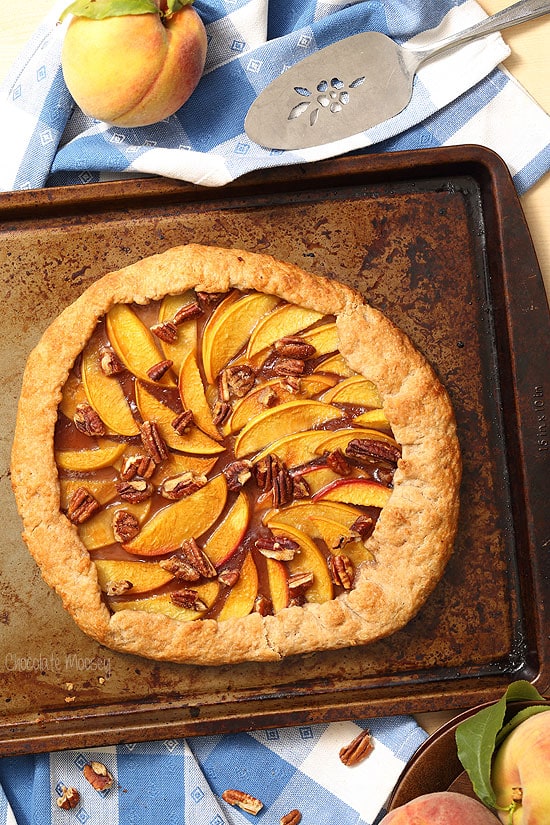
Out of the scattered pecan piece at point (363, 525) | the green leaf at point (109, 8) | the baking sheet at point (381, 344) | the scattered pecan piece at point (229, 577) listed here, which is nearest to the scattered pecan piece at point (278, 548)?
the scattered pecan piece at point (229, 577)

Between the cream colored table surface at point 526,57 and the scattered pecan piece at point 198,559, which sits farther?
the cream colored table surface at point 526,57

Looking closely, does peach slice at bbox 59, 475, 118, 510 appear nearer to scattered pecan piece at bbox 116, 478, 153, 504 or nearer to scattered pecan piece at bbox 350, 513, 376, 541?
scattered pecan piece at bbox 116, 478, 153, 504

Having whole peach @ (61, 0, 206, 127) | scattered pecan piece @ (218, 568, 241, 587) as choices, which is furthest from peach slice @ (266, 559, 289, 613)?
whole peach @ (61, 0, 206, 127)

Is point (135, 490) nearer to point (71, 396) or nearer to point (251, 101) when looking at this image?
point (71, 396)

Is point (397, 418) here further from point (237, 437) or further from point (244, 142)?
point (244, 142)

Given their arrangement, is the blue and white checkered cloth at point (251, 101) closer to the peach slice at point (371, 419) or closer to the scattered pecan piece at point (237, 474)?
the peach slice at point (371, 419)

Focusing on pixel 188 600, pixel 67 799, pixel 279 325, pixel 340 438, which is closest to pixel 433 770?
pixel 188 600

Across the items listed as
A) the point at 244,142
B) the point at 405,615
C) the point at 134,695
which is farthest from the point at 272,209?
the point at 134,695
